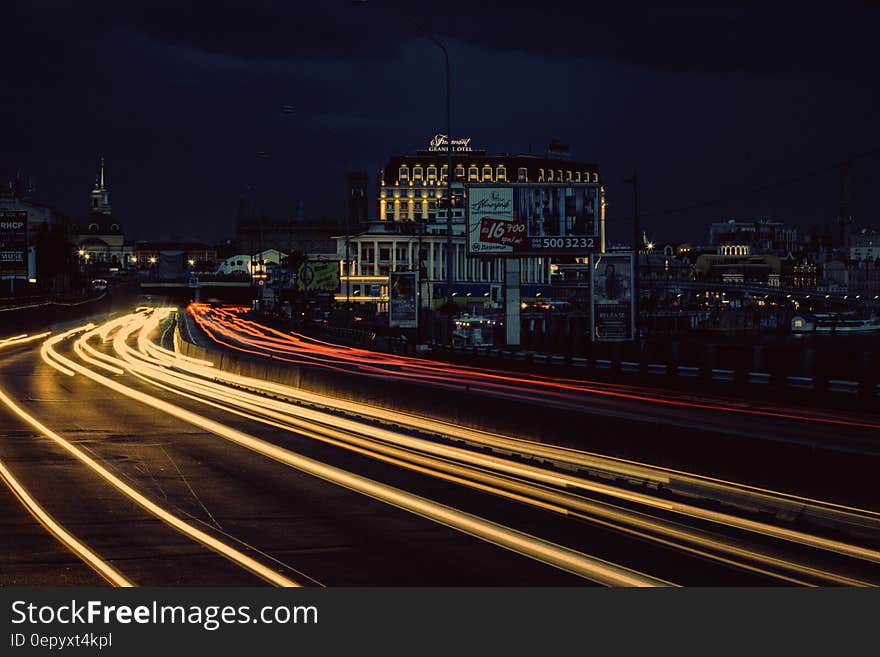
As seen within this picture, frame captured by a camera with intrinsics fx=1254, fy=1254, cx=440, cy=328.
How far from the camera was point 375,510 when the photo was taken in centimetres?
1678

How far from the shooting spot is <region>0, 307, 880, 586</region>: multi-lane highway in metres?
12.6

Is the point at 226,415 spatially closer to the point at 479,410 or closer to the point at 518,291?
the point at 479,410

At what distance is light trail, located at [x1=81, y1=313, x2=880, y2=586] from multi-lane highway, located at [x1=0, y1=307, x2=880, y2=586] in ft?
0.17

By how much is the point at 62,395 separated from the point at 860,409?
2364 centimetres

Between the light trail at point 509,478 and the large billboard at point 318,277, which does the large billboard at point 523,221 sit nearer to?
the light trail at point 509,478

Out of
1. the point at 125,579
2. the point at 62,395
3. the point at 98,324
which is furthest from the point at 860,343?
the point at 125,579

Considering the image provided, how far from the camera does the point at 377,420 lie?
98.1 feet

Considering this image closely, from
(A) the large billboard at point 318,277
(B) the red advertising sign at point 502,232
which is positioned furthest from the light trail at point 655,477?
(A) the large billboard at point 318,277

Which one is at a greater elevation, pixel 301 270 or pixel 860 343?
pixel 301 270

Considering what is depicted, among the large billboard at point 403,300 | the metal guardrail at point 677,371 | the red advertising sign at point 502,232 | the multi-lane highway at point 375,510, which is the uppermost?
the red advertising sign at point 502,232

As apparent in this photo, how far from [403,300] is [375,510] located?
52445mm

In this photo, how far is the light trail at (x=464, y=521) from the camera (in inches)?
483

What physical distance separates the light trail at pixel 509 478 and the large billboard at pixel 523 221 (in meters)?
36.2

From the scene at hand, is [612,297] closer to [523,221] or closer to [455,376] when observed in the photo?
[455,376]
